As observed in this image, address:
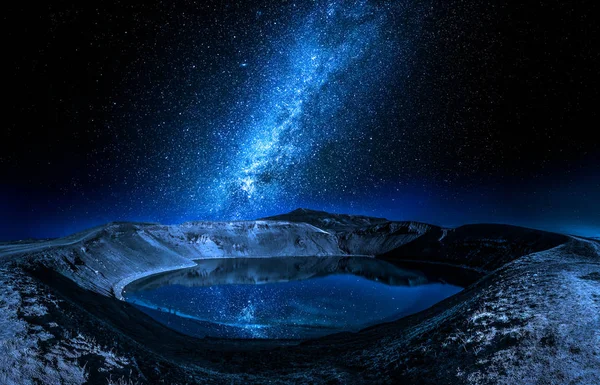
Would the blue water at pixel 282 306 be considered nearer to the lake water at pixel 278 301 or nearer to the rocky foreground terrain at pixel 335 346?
the lake water at pixel 278 301

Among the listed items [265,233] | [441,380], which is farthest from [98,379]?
[265,233]

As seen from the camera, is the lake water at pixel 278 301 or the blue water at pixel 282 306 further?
the lake water at pixel 278 301

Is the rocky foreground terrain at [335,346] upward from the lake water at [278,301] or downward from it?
upward

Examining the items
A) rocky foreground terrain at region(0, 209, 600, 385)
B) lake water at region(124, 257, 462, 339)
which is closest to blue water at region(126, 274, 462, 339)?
lake water at region(124, 257, 462, 339)

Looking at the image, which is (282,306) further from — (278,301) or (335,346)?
(335,346)

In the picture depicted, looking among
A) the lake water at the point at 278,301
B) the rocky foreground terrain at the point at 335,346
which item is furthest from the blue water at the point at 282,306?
the rocky foreground terrain at the point at 335,346

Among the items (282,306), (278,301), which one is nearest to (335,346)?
(282,306)

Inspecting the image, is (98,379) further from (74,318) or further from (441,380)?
(441,380)
